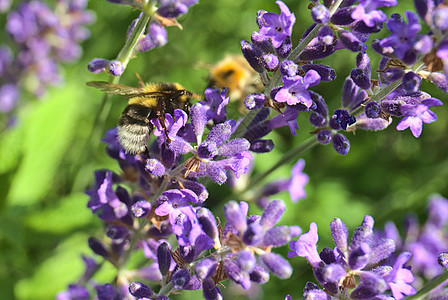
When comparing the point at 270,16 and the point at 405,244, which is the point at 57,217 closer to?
the point at 270,16

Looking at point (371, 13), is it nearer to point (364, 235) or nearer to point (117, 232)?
point (364, 235)

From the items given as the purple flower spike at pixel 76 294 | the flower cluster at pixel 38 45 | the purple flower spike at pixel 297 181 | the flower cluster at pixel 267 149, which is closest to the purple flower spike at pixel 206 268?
the flower cluster at pixel 267 149

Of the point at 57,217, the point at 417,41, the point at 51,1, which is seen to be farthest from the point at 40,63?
the point at 417,41

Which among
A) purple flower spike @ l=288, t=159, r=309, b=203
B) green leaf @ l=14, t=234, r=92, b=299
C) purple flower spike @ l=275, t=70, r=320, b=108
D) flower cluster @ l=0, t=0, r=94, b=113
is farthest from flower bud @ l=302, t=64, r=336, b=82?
flower cluster @ l=0, t=0, r=94, b=113

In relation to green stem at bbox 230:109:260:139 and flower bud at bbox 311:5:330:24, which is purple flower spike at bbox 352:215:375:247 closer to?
green stem at bbox 230:109:260:139

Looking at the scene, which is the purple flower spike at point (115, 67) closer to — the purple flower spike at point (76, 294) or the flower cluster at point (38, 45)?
the purple flower spike at point (76, 294)

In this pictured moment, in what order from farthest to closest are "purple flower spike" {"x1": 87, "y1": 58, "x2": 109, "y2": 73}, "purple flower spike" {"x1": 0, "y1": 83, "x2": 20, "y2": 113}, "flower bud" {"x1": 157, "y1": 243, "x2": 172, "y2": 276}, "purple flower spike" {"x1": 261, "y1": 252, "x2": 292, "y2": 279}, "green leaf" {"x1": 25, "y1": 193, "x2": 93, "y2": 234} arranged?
"purple flower spike" {"x1": 0, "y1": 83, "x2": 20, "y2": 113}, "green leaf" {"x1": 25, "y1": 193, "x2": 93, "y2": 234}, "purple flower spike" {"x1": 87, "y1": 58, "x2": 109, "y2": 73}, "flower bud" {"x1": 157, "y1": 243, "x2": 172, "y2": 276}, "purple flower spike" {"x1": 261, "y1": 252, "x2": 292, "y2": 279}
